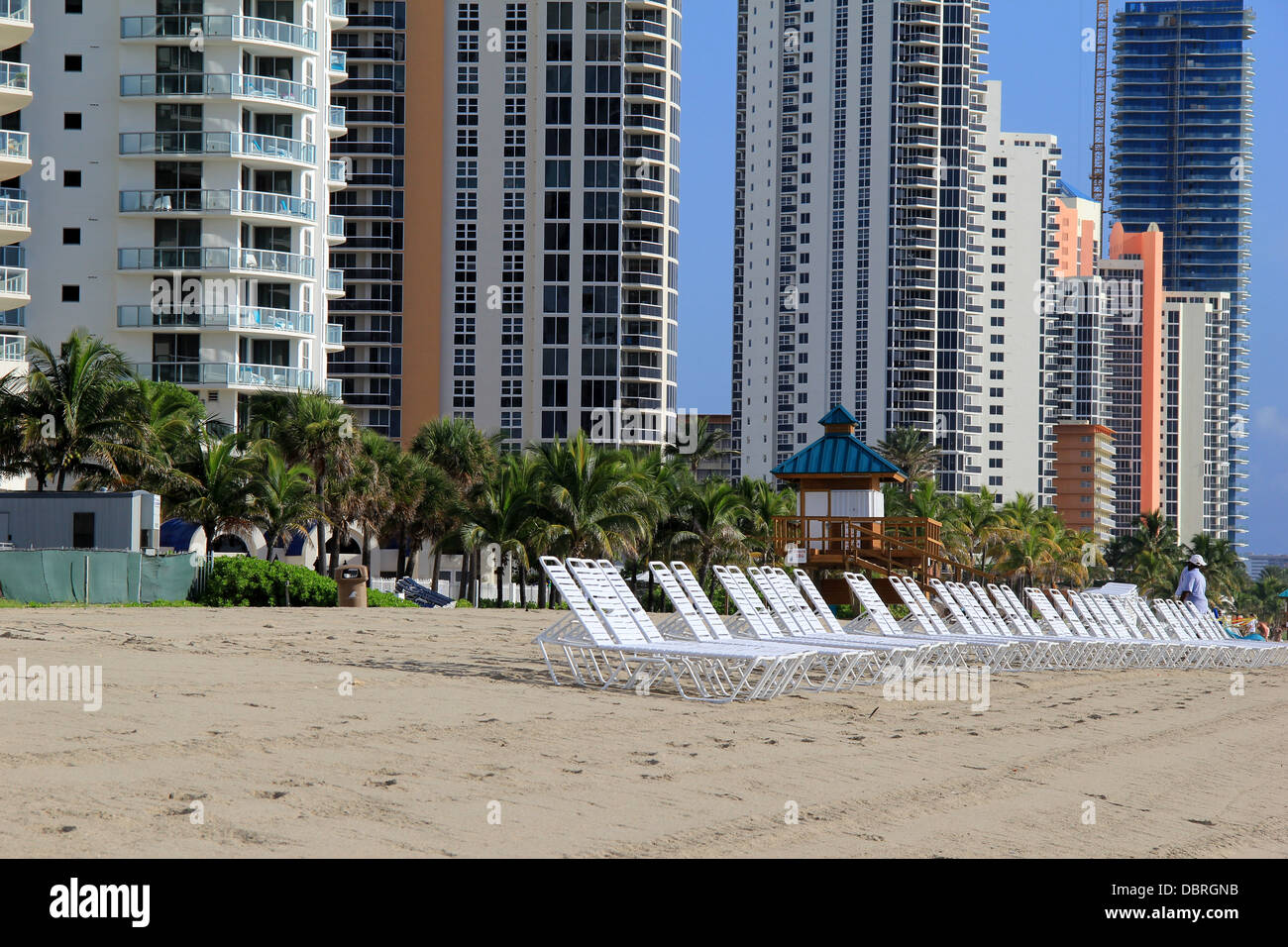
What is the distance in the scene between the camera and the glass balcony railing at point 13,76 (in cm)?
4144

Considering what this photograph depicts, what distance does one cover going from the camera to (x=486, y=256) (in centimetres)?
8150

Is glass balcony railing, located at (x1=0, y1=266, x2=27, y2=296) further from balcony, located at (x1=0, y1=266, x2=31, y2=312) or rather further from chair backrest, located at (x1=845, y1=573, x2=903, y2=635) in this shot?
chair backrest, located at (x1=845, y1=573, x2=903, y2=635)

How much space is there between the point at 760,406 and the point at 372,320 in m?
48.1

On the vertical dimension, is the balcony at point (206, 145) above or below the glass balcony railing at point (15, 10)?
below

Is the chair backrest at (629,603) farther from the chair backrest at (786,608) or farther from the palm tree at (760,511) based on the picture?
the palm tree at (760,511)

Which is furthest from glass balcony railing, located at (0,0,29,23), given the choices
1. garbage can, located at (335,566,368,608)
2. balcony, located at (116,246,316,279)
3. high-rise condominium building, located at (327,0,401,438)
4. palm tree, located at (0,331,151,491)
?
high-rise condominium building, located at (327,0,401,438)

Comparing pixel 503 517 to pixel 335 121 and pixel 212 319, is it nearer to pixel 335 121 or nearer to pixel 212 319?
pixel 212 319

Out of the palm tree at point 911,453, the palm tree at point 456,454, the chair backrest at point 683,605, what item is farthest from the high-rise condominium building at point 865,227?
the chair backrest at point 683,605

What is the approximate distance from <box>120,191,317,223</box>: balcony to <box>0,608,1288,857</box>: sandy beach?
38.3 m

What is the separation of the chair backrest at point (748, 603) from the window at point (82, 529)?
1779cm

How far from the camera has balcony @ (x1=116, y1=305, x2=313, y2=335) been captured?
166 feet

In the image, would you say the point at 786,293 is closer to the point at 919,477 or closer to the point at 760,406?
the point at 760,406

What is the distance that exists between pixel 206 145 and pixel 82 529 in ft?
80.8
